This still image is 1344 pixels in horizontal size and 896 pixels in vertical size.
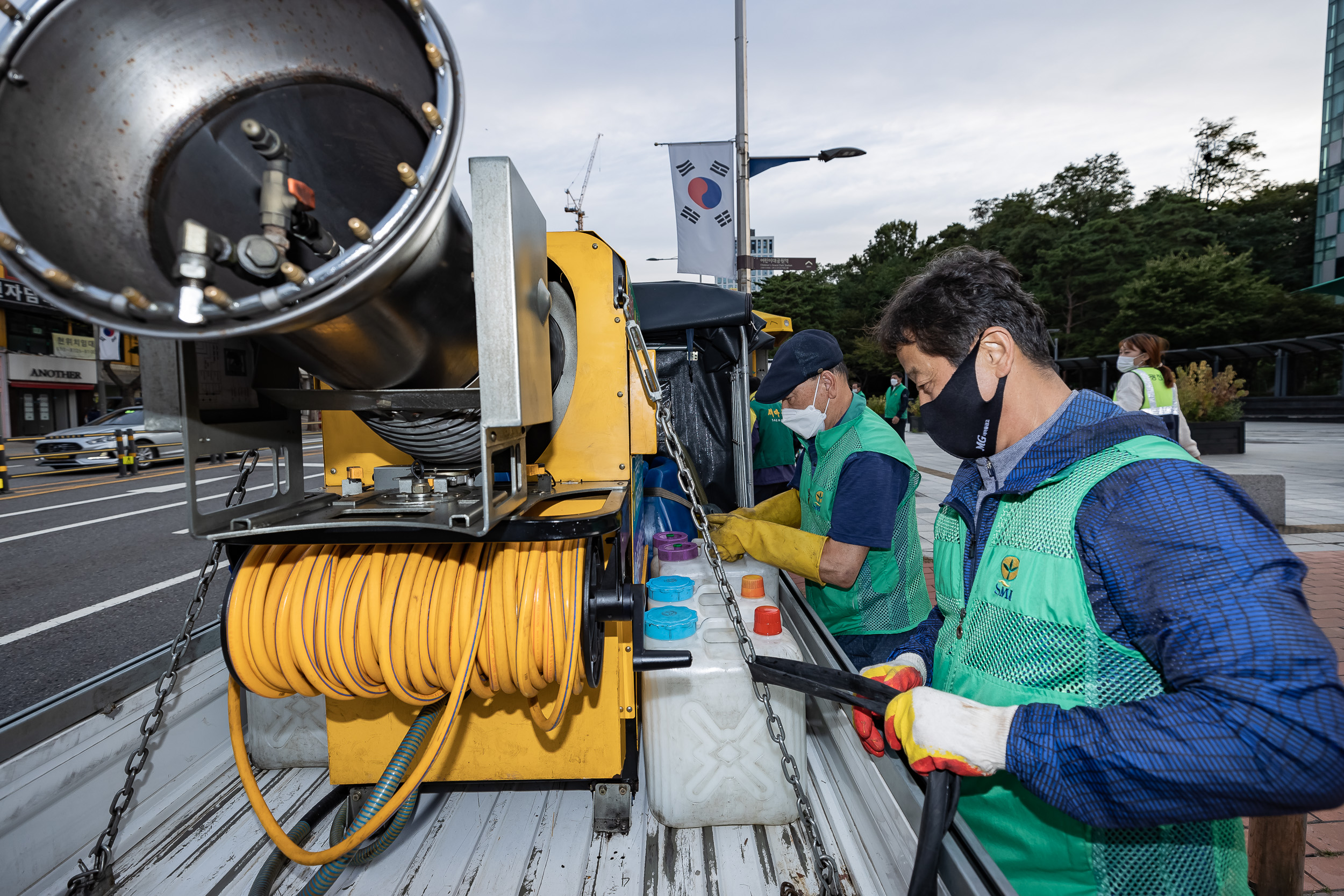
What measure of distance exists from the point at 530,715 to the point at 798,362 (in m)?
1.85

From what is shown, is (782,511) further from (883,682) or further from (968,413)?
(968,413)

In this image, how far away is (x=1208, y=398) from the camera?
13711 mm

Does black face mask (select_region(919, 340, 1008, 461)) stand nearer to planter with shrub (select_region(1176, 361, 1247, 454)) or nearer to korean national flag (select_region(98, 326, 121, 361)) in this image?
planter with shrub (select_region(1176, 361, 1247, 454))

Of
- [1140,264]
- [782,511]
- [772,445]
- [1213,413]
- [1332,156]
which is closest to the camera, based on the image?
[782,511]

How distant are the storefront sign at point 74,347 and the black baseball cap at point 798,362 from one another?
3315 centimetres

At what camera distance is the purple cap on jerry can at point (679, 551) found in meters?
2.75

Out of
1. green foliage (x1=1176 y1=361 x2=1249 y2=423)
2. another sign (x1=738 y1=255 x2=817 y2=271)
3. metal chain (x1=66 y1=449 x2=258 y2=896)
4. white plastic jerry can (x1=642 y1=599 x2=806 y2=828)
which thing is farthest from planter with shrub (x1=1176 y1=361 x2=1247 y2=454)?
another sign (x1=738 y1=255 x2=817 y2=271)

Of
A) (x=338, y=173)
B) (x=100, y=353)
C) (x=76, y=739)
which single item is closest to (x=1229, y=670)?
(x=338, y=173)

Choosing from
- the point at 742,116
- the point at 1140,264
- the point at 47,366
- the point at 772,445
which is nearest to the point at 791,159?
the point at 742,116

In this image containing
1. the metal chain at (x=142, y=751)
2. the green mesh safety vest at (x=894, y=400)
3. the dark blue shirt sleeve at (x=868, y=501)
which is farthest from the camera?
the green mesh safety vest at (x=894, y=400)

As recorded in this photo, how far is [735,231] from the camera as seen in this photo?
30.2ft

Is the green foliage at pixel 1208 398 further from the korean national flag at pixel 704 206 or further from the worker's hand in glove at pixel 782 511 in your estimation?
the worker's hand in glove at pixel 782 511

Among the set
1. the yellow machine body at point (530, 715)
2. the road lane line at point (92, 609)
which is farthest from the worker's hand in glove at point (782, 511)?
the road lane line at point (92, 609)

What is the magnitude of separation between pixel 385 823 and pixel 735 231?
8561 mm
